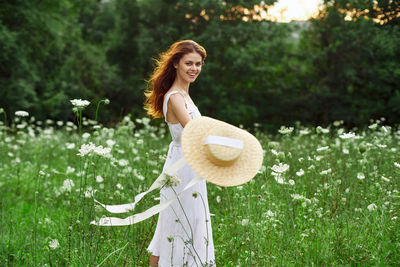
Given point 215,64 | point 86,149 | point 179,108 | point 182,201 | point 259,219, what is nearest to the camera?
point 86,149

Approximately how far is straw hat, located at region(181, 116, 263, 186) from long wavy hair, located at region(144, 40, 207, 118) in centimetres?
75

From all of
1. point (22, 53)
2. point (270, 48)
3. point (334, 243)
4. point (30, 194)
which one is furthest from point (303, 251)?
point (270, 48)

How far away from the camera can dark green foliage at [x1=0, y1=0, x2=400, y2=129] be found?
632 inches

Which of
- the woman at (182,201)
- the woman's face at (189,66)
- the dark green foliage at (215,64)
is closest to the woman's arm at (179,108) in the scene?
the woman at (182,201)

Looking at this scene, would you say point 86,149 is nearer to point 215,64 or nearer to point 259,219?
point 259,219

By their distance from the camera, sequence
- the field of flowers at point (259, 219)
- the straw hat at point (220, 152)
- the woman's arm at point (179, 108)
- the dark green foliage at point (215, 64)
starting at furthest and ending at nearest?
the dark green foliage at point (215, 64), the field of flowers at point (259, 219), the woman's arm at point (179, 108), the straw hat at point (220, 152)

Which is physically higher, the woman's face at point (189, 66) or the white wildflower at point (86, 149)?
the woman's face at point (189, 66)

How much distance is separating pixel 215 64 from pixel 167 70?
1501cm

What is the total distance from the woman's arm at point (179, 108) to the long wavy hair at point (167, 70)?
1.20 feet

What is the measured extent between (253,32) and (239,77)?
7.33 feet

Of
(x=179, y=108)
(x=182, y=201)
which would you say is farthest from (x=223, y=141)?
(x=182, y=201)

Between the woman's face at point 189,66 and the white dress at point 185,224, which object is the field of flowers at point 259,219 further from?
the woman's face at point 189,66

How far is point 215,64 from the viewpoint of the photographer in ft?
58.1

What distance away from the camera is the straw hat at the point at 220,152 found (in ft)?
7.01
